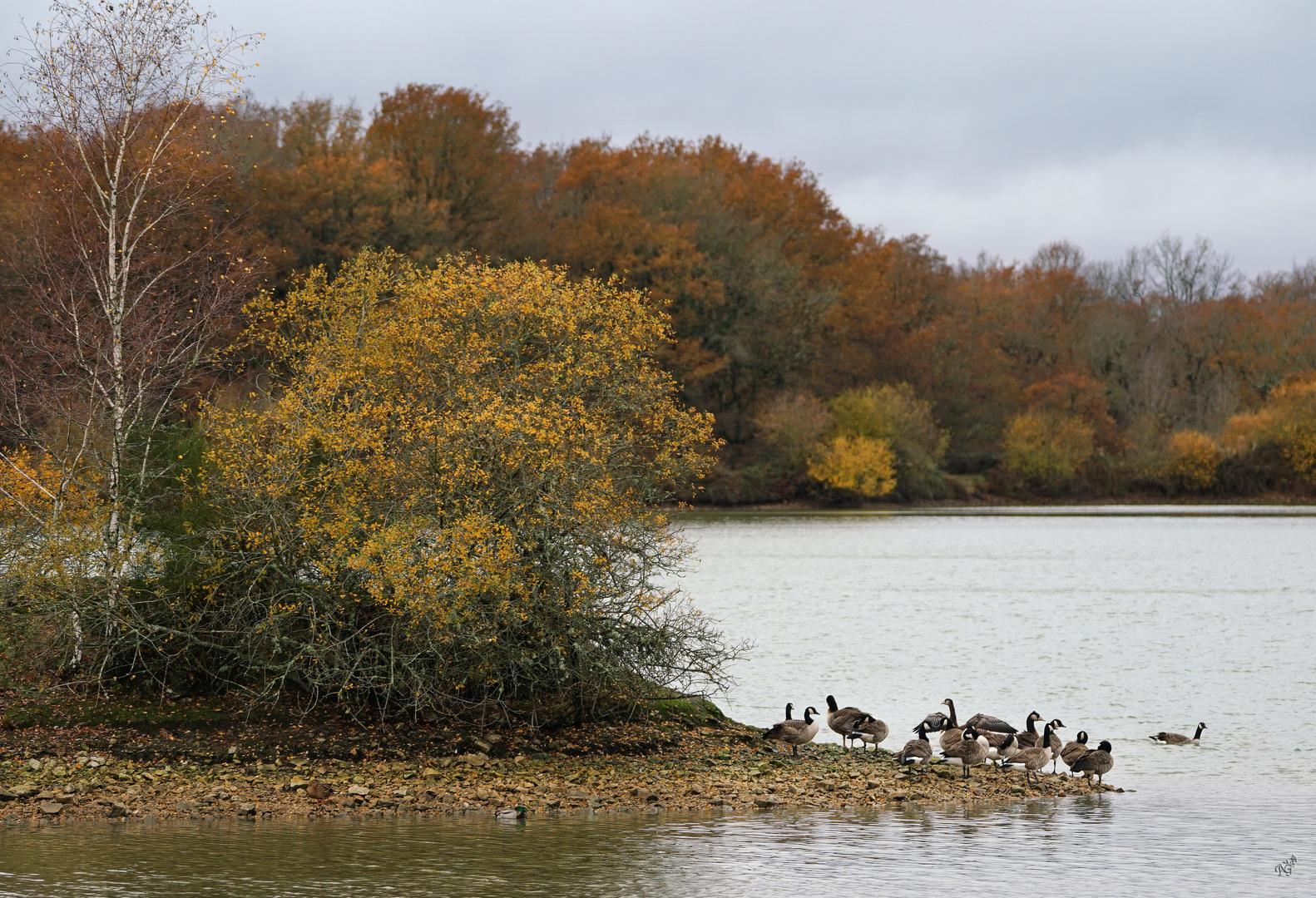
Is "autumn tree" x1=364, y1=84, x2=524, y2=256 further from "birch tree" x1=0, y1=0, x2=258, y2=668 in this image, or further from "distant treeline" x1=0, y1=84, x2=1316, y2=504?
"birch tree" x1=0, y1=0, x2=258, y2=668

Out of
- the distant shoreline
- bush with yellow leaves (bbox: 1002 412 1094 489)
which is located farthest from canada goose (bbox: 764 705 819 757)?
bush with yellow leaves (bbox: 1002 412 1094 489)

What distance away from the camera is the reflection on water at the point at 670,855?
1236 centimetres

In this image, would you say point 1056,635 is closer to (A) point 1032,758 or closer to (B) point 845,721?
(B) point 845,721

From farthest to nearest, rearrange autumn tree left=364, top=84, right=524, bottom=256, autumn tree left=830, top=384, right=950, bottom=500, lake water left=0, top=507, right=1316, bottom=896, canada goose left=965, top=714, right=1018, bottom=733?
autumn tree left=830, top=384, right=950, bottom=500, autumn tree left=364, top=84, right=524, bottom=256, canada goose left=965, top=714, right=1018, bottom=733, lake water left=0, top=507, right=1316, bottom=896

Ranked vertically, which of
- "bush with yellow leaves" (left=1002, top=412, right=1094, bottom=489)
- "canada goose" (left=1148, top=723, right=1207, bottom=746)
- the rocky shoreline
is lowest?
"canada goose" (left=1148, top=723, right=1207, bottom=746)

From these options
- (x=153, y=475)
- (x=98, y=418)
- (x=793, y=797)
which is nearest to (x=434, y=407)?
(x=153, y=475)

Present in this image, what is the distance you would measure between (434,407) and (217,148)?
23.1ft

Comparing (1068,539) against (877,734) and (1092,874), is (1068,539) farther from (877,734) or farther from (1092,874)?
(1092,874)

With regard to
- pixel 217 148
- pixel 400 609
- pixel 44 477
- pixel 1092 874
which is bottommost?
pixel 1092 874

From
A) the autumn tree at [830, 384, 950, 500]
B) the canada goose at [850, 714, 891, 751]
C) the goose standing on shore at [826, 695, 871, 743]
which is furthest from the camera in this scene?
the autumn tree at [830, 384, 950, 500]

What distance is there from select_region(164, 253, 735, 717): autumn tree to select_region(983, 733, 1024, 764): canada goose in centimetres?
383

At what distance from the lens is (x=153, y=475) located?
17500 millimetres

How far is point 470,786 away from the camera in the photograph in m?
15.7

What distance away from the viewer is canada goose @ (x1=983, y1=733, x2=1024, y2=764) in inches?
688
